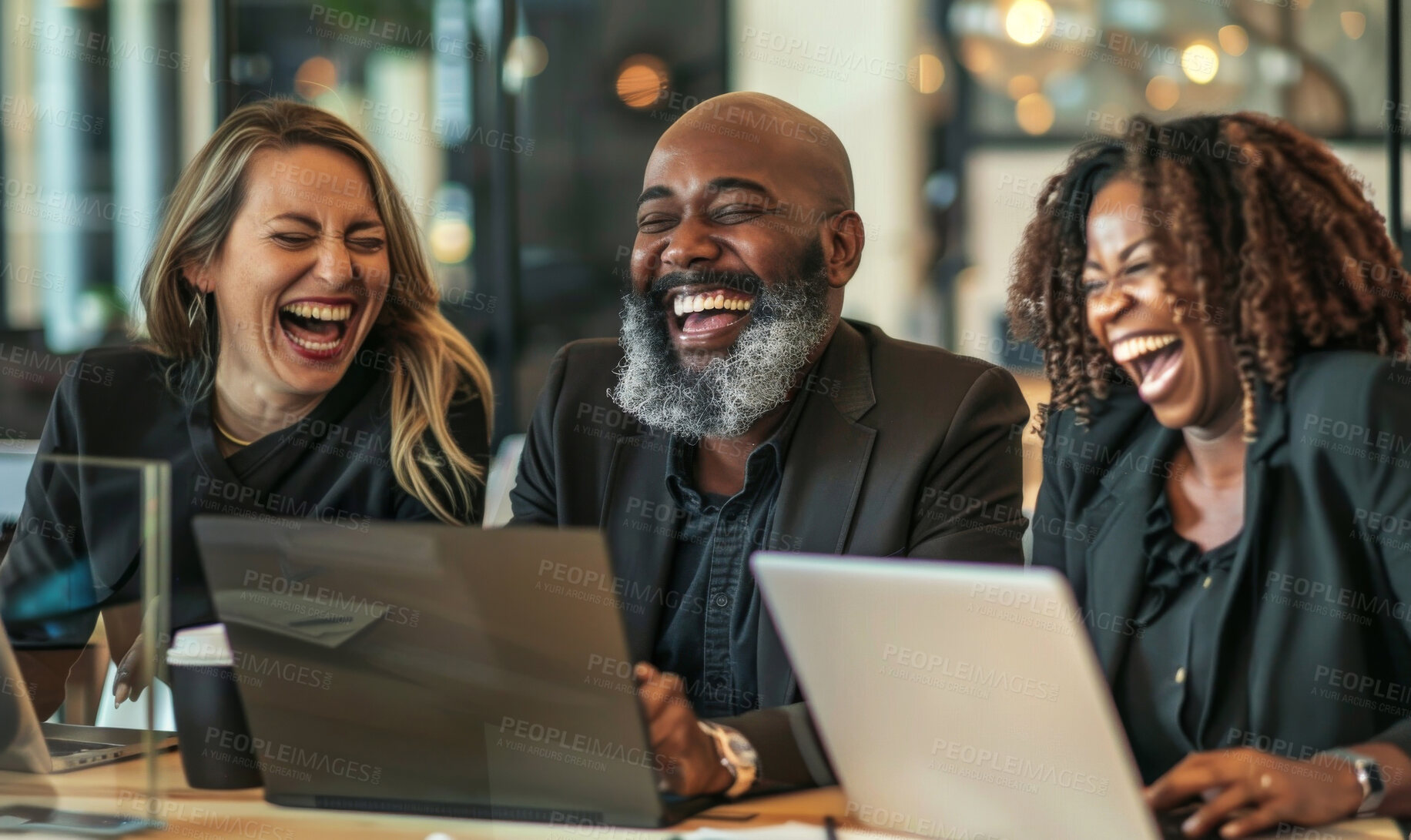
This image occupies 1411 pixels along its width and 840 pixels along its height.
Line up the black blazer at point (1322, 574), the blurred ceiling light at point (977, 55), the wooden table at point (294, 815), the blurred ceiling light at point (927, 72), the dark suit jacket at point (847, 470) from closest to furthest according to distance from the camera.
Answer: the wooden table at point (294, 815), the black blazer at point (1322, 574), the dark suit jacket at point (847, 470), the blurred ceiling light at point (977, 55), the blurred ceiling light at point (927, 72)

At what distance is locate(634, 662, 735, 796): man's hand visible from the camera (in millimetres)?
1351

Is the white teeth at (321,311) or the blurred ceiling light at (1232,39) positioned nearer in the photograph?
the white teeth at (321,311)

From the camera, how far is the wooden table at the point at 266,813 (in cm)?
130

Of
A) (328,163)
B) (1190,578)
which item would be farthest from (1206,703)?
(328,163)

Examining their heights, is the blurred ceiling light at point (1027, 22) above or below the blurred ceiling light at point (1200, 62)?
above

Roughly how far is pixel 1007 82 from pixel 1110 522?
18.2ft

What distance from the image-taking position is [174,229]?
7.38 feet

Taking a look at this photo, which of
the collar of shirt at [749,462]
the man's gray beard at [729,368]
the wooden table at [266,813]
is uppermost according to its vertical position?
the man's gray beard at [729,368]

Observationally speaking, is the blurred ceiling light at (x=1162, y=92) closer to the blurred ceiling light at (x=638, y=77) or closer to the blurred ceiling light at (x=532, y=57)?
the blurred ceiling light at (x=638, y=77)

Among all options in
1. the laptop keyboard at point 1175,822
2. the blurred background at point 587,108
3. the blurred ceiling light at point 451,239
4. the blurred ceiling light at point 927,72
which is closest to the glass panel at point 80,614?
the laptop keyboard at point 1175,822

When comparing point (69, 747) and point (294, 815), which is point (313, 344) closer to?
point (69, 747)

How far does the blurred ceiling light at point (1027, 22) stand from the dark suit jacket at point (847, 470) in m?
4.64

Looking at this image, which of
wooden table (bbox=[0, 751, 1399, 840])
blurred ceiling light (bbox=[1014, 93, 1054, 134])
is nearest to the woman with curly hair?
wooden table (bbox=[0, 751, 1399, 840])

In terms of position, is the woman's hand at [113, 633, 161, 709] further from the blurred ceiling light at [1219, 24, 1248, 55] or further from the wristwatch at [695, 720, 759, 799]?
the blurred ceiling light at [1219, 24, 1248, 55]
